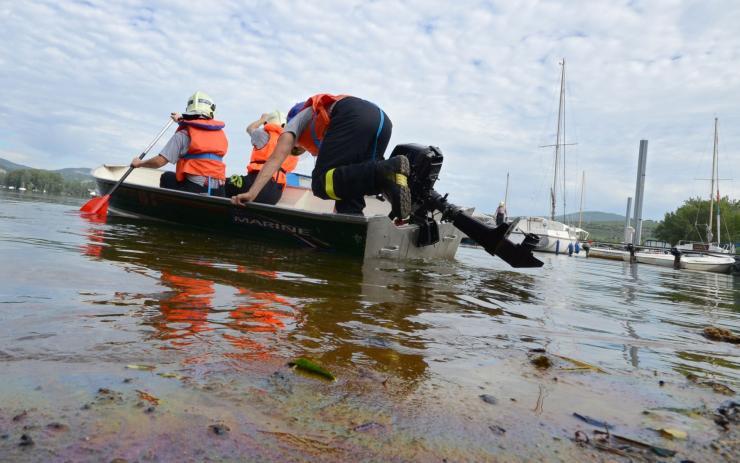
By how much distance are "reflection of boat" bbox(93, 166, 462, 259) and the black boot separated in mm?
845

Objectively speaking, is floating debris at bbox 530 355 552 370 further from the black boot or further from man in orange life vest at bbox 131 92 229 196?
man in orange life vest at bbox 131 92 229 196

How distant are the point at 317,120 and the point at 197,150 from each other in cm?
313

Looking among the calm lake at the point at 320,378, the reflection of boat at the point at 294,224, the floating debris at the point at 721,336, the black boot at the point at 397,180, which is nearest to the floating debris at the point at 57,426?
the calm lake at the point at 320,378

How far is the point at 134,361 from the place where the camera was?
122 cm

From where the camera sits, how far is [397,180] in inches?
154

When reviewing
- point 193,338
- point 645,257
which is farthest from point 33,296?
point 645,257

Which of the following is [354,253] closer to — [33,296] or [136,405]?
[33,296]

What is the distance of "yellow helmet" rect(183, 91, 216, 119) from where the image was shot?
22.3 feet

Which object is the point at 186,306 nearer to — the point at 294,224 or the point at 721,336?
the point at 721,336

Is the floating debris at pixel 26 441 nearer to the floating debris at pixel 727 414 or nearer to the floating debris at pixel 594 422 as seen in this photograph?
the floating debris at pixel 594 422

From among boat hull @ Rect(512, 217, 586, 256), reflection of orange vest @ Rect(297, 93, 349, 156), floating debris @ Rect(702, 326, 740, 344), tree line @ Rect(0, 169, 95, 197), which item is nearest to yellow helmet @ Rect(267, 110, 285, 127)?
reflection of orange vest @ Rect(297, 93, 349, 156)

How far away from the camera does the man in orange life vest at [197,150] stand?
6.77 meters

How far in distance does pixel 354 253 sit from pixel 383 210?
348cm

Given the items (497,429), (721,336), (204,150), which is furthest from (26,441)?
(204,150)
